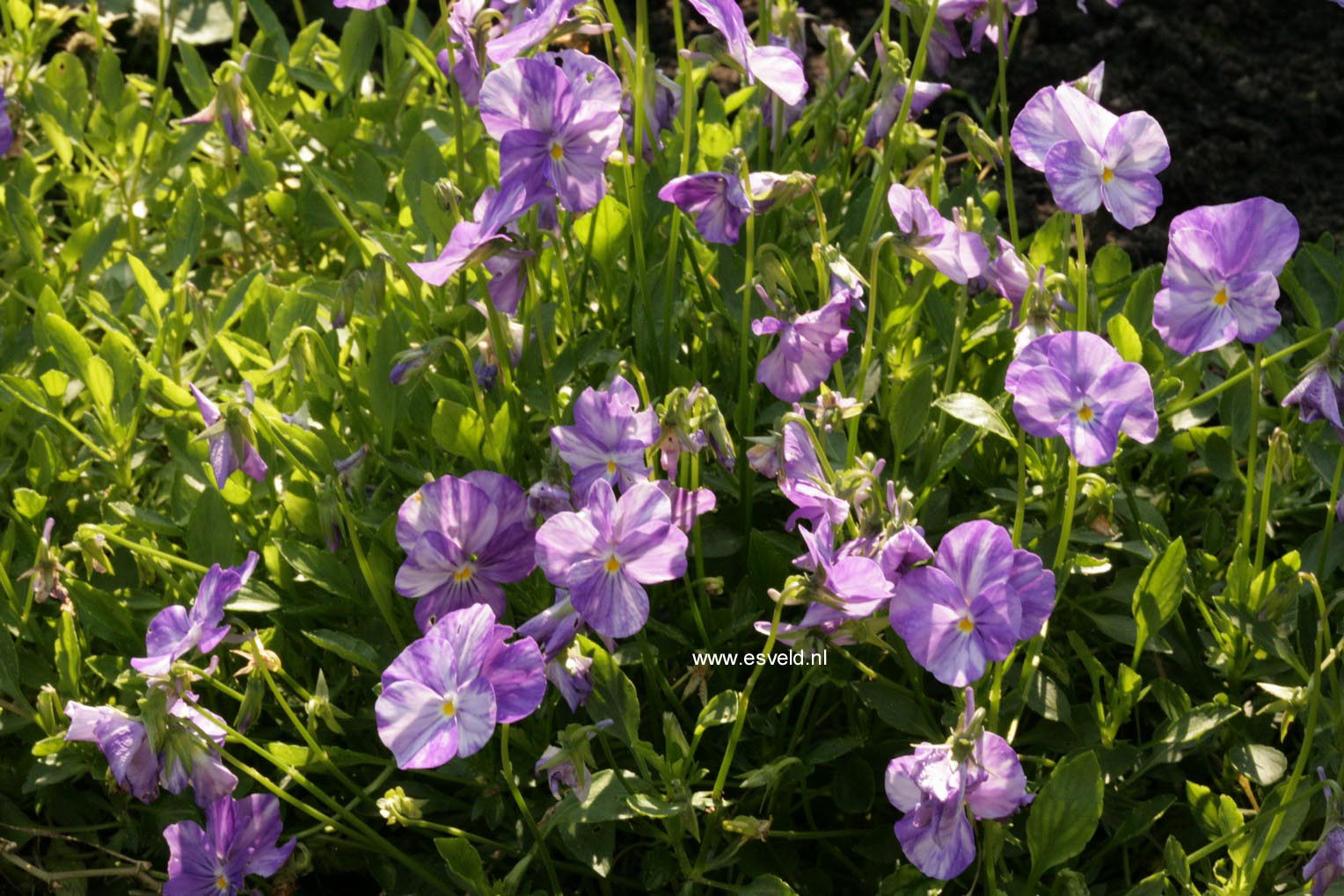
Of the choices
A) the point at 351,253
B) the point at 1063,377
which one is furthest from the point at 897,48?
the point at 351,253

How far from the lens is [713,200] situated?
1.44 meters

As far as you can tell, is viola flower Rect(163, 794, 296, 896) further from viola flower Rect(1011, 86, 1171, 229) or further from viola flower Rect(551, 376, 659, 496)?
viola flower Rect(1011, 86, 1171, 229)

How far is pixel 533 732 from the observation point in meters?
1.58

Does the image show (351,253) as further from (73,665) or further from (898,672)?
(898,672)

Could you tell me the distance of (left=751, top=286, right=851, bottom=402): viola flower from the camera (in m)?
1.44

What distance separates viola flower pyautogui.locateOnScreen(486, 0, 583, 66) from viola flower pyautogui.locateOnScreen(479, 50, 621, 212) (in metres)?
0.05

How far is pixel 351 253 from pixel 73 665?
0.89m

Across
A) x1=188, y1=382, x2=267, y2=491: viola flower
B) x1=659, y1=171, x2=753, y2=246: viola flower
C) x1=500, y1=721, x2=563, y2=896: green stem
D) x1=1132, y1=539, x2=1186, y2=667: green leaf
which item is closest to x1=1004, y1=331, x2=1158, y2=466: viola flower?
x1=1132, y1=539, x2=1186, y2=667: green leaf

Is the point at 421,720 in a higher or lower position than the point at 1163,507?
higher

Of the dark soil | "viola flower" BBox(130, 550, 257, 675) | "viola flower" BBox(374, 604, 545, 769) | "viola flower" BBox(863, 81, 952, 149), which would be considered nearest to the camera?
"viola flower" BBox(374, 604, 545, 769)

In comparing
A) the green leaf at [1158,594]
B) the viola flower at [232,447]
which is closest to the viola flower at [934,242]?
the green leaf at [1158,594]

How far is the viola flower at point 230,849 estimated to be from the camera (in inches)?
57.4

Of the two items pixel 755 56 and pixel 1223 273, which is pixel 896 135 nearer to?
pixel 755 56

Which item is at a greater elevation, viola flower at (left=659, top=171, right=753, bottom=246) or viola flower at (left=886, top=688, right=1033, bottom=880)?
viola flower at (left=659, top=171, right=753, bottom=246)
